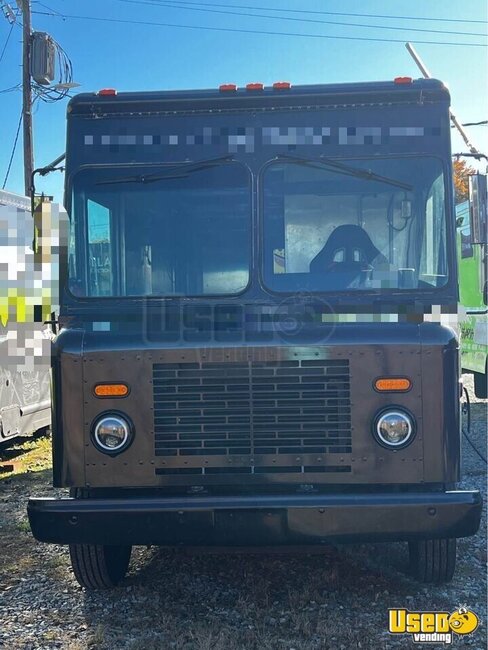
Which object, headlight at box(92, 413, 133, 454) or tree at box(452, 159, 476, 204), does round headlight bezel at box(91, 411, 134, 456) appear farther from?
tree at box(452, 159, 476, 204)

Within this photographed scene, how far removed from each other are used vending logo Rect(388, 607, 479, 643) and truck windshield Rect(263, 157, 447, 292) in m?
1.84

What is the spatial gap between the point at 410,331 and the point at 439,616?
1.62m

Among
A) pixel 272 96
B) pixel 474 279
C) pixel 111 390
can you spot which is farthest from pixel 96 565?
pixel 474 279

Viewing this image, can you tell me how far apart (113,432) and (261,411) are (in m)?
0.78

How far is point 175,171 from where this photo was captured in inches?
152

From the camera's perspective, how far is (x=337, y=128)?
3.85 metres

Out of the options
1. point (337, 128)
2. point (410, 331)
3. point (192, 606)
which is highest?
point (337, 128)

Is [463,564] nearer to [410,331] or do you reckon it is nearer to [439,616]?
[439,616]

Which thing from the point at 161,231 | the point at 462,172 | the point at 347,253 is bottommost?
the point at 347,253

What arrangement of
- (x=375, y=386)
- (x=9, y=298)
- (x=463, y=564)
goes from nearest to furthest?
1. (x=375, y=386)
2. (x=463, y=564)
3. (x=9, y=298)

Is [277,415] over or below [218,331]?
below

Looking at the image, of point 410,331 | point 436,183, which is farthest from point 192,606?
point 436,183

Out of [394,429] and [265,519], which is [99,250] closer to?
[265,519]

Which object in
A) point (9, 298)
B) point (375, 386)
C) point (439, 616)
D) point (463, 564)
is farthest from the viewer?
point (9, 298)
